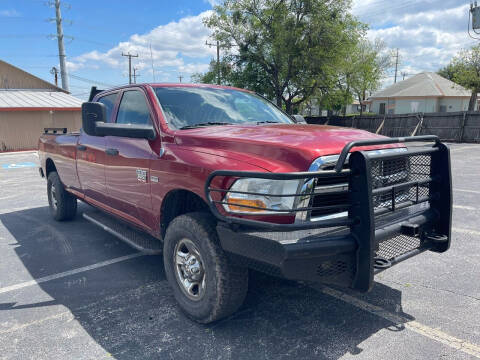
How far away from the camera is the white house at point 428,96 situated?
4447cm

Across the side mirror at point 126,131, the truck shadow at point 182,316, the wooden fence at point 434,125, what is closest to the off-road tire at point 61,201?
the truck shadow at point 182,316

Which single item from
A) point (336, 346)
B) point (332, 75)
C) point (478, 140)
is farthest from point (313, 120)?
point (336, 346)

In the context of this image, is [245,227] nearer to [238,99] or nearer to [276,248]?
[276,248]

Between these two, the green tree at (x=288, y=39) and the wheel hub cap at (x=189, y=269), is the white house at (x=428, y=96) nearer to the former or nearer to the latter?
the green tree at (x=288, y=39)

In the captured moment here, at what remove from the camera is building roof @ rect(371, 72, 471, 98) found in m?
44.3

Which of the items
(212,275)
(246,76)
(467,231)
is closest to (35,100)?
(246,76)

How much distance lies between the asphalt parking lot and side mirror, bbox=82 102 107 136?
5.12 feet

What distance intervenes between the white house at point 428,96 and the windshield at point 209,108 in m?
43.3

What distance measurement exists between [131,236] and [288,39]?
25927mm

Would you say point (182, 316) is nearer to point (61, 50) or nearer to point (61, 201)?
point (61, 201)

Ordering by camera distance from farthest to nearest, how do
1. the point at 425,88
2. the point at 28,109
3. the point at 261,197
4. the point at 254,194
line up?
the point at 425,88 → the point at 28,109 → the point at 261,197 → the point at 254,194

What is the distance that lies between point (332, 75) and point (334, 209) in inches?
1113

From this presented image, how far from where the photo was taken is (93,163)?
4.68 metres

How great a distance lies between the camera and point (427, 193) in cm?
328
